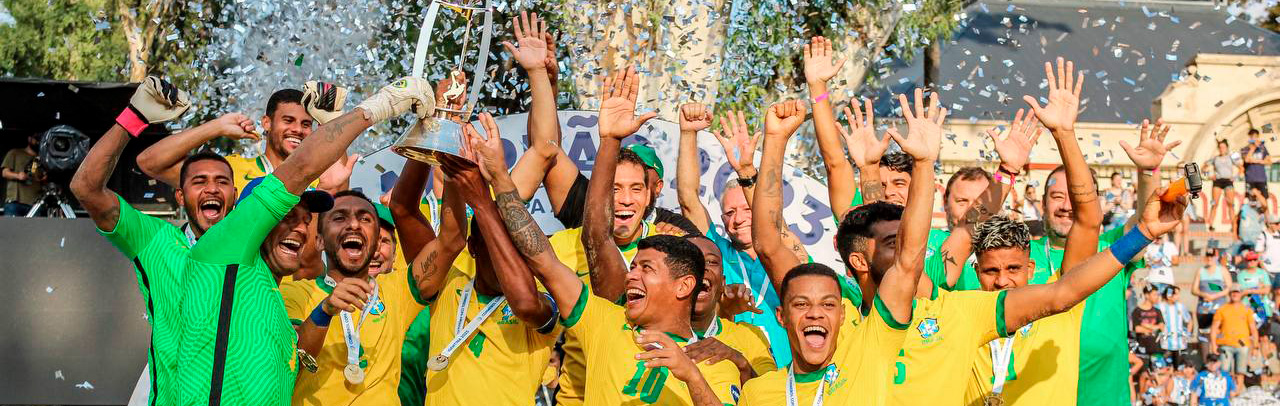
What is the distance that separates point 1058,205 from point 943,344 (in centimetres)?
202

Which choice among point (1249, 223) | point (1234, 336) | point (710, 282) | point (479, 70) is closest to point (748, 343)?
point (710, 282)

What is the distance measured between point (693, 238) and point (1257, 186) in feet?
47.6

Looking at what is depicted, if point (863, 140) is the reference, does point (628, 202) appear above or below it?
below

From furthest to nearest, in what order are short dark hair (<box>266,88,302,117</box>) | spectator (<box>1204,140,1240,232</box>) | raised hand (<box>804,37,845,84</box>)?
spectator (<box>1204,140,1240,232</box>), short dark hair (<box>266,88,302,117</box>), raised hand (<box>804,37,845,84</box>)

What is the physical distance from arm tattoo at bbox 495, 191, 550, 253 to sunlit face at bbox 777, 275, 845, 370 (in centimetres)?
88

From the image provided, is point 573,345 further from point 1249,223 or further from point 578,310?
point 1249,223

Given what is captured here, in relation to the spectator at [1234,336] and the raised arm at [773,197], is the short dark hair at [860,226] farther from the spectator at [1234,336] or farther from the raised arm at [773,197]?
the spectator at [1234,336]

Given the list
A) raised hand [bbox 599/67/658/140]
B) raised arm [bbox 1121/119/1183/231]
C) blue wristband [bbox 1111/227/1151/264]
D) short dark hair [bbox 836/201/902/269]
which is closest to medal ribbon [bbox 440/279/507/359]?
raised hand [bbox 599/67/658/140]

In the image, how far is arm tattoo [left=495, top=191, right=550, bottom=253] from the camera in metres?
4.72

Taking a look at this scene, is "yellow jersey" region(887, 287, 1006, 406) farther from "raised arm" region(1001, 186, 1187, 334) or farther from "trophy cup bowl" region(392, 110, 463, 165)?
"trophy cup bowl" region(392, 110, 463, 165)

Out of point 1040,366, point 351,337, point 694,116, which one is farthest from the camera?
point 694,116

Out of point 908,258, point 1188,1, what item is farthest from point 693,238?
point 1188,1

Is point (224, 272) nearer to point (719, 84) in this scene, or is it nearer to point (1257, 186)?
point (719, 84)

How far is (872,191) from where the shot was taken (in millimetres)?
6293
